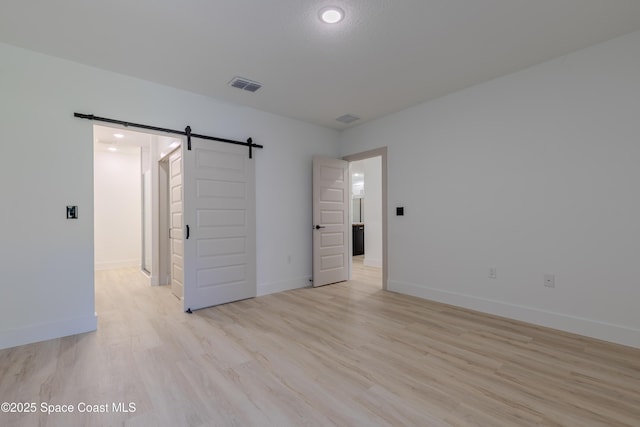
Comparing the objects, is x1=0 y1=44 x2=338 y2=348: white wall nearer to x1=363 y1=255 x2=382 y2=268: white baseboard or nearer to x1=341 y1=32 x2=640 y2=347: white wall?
x1=341 y1=32 x2=640 y2=347: white wall

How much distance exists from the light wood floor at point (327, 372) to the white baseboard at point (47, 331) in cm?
9

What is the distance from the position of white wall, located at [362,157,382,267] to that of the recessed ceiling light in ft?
14.4

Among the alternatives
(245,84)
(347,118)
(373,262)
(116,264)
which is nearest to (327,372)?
(245,84)

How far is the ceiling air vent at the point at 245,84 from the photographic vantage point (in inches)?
132

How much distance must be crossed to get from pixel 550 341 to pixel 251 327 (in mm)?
2873

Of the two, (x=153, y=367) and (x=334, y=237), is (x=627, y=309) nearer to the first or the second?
(x=334, y=237)

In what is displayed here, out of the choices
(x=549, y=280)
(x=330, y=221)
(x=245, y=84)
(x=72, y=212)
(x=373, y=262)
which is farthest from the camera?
(x=373, y=262)

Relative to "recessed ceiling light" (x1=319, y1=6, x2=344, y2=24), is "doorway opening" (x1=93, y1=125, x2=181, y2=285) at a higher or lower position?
lower

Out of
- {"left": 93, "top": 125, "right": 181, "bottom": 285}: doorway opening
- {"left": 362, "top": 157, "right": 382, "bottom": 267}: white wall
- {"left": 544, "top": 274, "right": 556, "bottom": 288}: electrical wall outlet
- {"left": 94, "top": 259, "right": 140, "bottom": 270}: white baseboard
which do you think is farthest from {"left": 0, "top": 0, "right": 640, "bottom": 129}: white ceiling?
{"left": 94, "top": 259, "right": 140, "bottom": 270}: white baseboard

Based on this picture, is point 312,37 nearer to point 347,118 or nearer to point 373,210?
point 347,118

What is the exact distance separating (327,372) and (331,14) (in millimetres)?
2743

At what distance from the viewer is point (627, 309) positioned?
103 inches

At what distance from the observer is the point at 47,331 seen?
279 centimetres

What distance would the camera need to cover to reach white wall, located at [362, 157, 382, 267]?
6.62 metres
